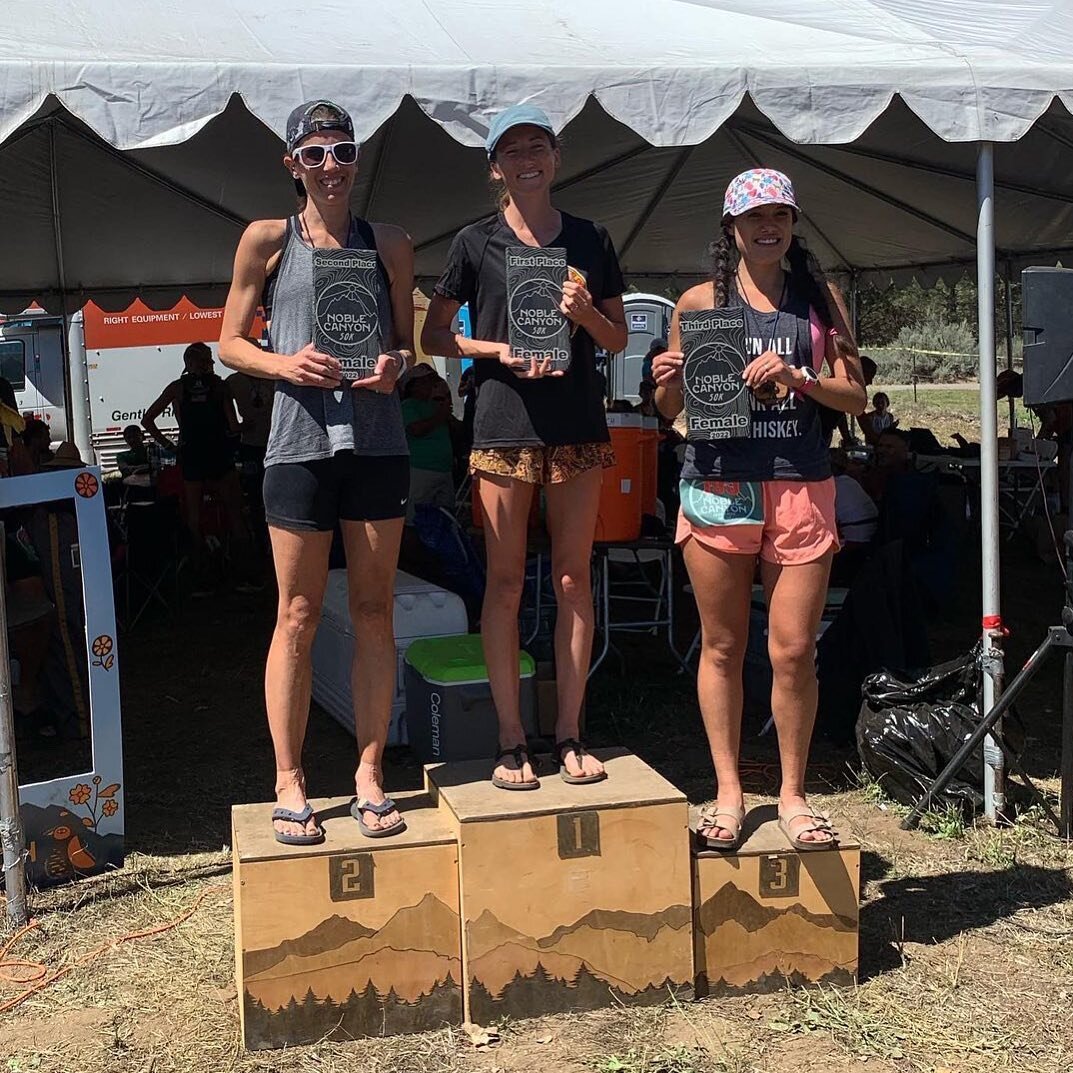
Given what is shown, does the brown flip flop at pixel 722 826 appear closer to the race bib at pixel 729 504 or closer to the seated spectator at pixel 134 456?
the race bib at pixel 729 504

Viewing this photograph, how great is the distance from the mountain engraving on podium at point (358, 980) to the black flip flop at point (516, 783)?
13.3 inches

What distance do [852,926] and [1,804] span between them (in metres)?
2.36

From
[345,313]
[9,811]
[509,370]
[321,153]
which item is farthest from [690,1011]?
[321,153]

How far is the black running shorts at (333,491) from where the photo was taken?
2.94 meters

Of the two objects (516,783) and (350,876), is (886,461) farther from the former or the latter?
(350,876)

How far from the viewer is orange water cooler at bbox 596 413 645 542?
537cm

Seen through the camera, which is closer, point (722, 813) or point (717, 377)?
point (717, 377)

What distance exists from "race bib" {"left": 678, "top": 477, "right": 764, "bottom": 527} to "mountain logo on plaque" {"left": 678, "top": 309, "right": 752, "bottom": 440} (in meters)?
0.13

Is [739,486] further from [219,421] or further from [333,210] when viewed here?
[219,421]

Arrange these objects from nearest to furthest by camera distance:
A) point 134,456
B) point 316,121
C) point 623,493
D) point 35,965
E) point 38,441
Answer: point 316,121 → point 35,965 → point 623,493 → point 38,441 → point 134,456

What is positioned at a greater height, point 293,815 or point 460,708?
point 293,815

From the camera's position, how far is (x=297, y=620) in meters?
3.01

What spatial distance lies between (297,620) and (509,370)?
2.67 feet

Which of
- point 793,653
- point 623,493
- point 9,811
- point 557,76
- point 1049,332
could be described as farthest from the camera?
point 623,493
